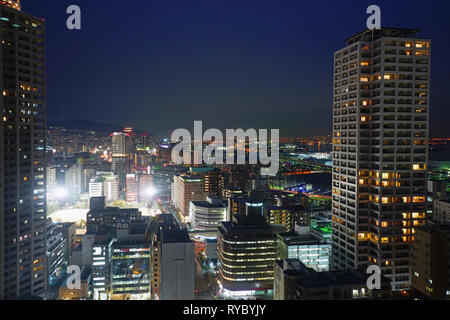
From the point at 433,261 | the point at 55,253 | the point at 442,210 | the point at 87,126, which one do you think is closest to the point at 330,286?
the point at 433,261

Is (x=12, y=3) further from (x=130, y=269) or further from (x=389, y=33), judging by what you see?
(x=389, y=33)

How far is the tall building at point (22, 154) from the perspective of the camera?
9.99 metres

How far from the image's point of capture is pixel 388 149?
1018 centimetres

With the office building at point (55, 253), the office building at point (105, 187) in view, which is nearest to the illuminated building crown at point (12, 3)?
the office building at point (55, 253)

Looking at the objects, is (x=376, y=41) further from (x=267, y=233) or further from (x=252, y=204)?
(x=252, y=204)

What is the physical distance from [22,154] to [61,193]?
23.0m

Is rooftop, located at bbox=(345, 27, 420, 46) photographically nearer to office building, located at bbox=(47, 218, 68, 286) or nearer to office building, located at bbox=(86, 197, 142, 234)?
office building, located at bbox=(47, 218, 68, 286)

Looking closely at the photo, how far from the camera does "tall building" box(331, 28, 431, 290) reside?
10.1 m

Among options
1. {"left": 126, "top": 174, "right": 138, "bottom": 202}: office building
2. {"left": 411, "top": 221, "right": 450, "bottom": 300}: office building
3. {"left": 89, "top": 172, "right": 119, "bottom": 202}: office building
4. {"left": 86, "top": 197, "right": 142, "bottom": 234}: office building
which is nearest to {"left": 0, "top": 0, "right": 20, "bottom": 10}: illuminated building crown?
{"left": 86, "top": 197, "right": 142, "bottom": 234}: office building

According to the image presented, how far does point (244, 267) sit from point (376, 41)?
9.49 m

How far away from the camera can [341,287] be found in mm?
7594

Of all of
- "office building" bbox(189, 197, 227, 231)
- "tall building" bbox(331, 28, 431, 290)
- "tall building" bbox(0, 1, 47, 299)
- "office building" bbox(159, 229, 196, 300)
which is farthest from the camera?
"office building" bbox(189, 197, 227, 231)

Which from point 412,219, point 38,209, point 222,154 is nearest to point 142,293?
point 38,209

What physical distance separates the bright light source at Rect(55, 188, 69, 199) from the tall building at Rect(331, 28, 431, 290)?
27756 mm
